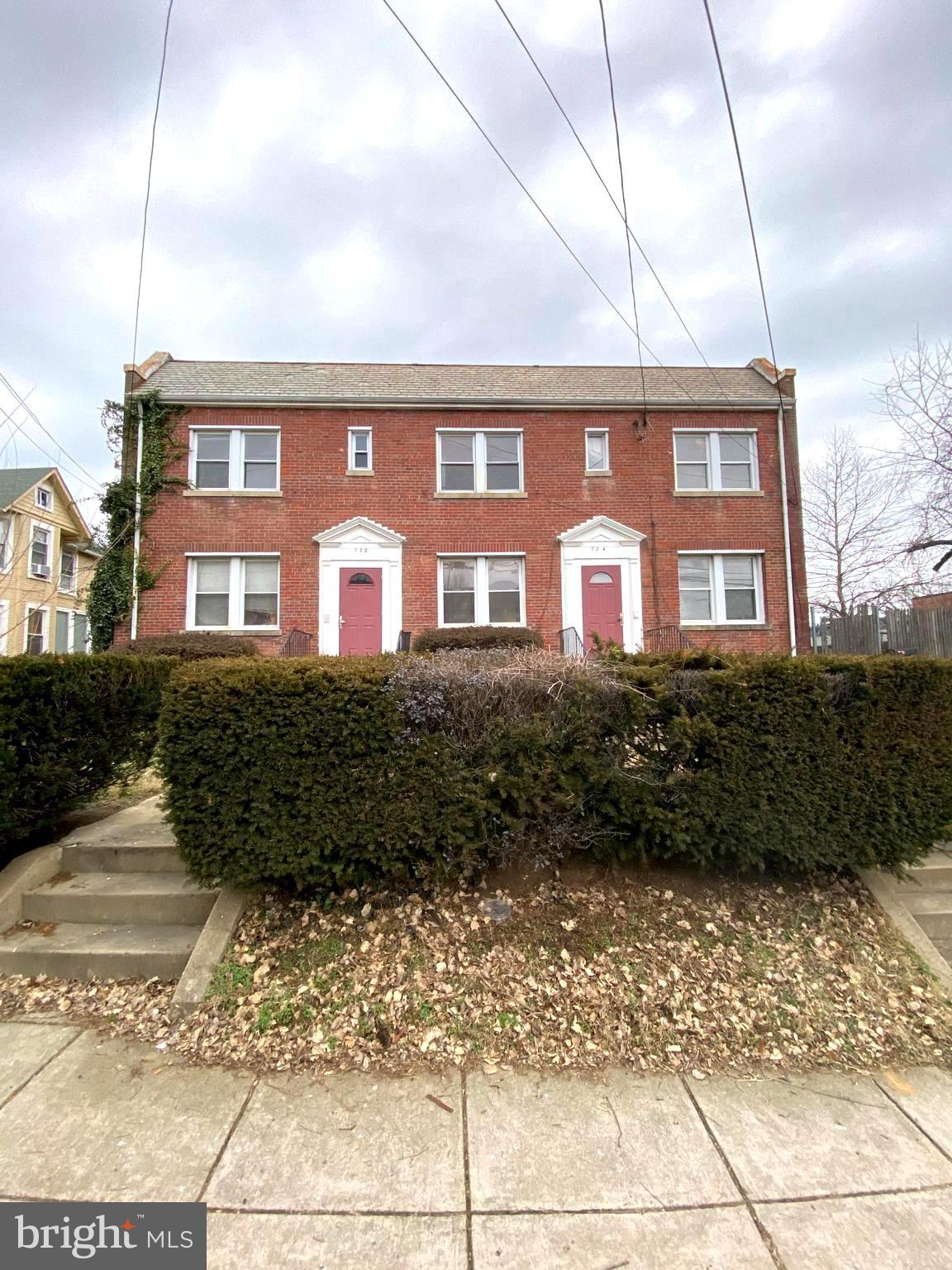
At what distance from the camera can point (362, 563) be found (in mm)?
13812

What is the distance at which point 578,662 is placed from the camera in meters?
3.70

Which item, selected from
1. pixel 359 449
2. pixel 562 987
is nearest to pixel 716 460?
pixel 359 449

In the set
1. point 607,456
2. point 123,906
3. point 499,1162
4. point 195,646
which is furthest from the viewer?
point 607,456

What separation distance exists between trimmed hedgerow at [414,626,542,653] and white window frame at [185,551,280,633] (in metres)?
3.69

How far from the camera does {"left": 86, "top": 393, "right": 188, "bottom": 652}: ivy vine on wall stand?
1323 centimetres

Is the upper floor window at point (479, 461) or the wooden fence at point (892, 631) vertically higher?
the upper floor window at point (479, 461)

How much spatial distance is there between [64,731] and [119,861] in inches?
36.9

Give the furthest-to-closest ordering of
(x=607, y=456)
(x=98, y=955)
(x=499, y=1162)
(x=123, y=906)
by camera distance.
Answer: (x=607, y=456) → (x=123, y=906) → (x=98, y=955) → (x=499, y=1162)

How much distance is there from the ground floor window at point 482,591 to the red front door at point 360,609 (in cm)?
151

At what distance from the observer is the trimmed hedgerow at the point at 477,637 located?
39.9ft

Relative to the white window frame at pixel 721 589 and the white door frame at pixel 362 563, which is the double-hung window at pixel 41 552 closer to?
the white door frame at pixel 362 563

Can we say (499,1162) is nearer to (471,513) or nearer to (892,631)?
(471,513)

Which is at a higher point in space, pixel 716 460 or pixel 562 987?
pixel 716 460

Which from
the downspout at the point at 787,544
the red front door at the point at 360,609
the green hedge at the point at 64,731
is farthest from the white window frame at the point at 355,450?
the green hedge at the point at 64,731
